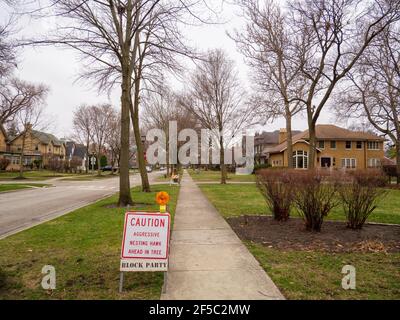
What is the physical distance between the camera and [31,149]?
71.1 metres

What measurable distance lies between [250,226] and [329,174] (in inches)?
99.7

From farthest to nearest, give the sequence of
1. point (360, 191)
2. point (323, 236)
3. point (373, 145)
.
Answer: point (373, 145), point (360, 191), point (323, 236)

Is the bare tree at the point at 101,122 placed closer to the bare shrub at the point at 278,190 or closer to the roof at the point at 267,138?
the roof at the point at 267,138

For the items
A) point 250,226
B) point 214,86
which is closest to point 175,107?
point 214,86

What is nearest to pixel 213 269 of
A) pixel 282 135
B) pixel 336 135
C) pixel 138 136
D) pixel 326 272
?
pixel 326 272

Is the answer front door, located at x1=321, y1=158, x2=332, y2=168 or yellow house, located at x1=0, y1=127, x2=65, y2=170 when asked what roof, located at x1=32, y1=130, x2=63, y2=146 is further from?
front door, located at x1=321, y1=158, x2=332, y2=168

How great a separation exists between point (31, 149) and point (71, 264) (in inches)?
2939

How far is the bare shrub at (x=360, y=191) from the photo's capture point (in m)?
7.76

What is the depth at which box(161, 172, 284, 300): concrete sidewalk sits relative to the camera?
4.25m

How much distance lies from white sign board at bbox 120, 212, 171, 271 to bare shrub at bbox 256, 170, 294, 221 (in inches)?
190

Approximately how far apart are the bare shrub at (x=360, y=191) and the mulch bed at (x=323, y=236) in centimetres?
37

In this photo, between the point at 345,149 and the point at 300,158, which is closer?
the point at 300,158

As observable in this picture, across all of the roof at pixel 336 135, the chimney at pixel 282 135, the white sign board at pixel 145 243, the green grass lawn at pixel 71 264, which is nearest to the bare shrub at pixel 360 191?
the white sign board at pixel 145 243

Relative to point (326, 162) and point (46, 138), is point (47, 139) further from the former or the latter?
point (326, 162)
